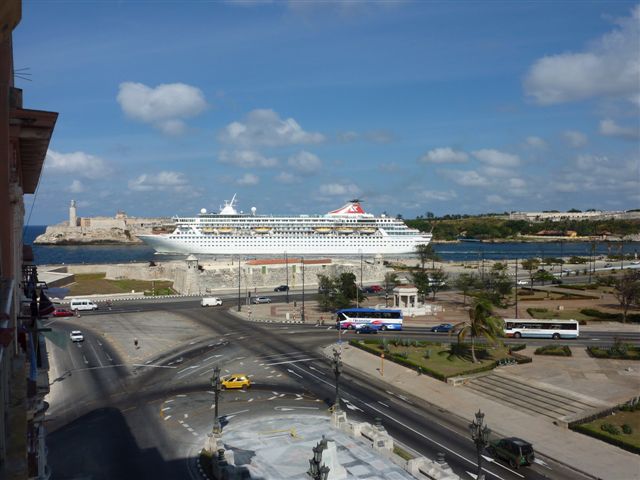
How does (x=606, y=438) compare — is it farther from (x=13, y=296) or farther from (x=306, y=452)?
(x=13, y=296)

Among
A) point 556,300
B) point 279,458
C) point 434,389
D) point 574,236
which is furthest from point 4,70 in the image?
point 574,236

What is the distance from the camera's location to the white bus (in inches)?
1362

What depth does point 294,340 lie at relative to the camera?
3500 cm

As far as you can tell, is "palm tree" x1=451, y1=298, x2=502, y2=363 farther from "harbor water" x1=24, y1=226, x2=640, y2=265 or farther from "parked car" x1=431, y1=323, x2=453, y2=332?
"harbor water" x1=24, y1=226, x2=640, y2=265

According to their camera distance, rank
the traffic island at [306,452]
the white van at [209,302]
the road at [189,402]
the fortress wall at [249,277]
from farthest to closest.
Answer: the fortress wall at [249,277]
the white van at [209,302]
the road at [189,402]
the traffic island at [306,452]

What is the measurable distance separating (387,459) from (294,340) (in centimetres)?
1863

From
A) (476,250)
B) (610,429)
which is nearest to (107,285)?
(610,429)

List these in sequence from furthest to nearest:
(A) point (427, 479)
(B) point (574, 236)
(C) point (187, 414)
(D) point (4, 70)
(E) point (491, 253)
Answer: (B) point (574, 236), (E) point (491, 253), (C) point (187, 414), (A) point (427, 479), (D) point (4, 70)

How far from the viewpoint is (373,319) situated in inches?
1529

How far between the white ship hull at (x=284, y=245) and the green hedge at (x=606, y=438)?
74184 millimetres

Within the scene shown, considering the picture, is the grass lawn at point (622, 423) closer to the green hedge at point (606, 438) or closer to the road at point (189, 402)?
the green hedge at point (606, 438)

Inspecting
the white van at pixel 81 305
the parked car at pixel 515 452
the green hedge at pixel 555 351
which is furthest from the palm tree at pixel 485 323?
the white van at pixel 81 305

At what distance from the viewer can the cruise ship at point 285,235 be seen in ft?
302

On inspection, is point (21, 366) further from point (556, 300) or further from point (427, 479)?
point (556, 300)
